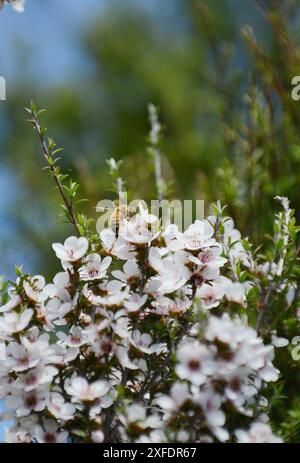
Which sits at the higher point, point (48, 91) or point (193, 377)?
point (193, 377)

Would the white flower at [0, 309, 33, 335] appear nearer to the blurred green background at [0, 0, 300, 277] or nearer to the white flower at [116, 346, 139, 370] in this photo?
the white flower at [116, 346, 139, 370]

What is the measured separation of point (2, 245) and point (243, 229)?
2.30 feet

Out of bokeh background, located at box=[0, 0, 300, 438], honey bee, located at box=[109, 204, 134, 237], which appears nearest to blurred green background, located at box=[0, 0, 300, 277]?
bokeh background, located at box=[0, 0, 300, 438]

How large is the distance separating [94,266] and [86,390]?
0.63 feet

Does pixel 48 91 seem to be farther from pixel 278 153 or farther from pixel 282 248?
pixel 282 248

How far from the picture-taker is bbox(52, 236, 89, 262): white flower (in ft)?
3.15

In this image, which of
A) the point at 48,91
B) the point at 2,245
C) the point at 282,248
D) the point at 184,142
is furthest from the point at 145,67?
the point at 282,248

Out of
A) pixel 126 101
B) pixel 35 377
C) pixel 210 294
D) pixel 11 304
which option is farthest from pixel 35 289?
pixel 126 101

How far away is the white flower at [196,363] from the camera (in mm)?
784

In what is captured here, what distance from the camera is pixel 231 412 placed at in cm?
83

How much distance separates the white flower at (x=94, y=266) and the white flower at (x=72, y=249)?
0.02m

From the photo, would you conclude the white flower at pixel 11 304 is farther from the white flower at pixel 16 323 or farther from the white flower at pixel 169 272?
the white flower at pixel 169 272

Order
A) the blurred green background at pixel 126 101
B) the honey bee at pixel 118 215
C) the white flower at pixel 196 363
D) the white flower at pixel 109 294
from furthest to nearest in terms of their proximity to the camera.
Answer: the blurred green background at pixel 126 101 < the honey bee at pixel 118 215 < the white flower at pixel 109 294 < the white flower at pixel 196 363

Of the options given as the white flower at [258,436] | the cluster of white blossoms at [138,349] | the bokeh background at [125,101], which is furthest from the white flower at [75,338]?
the bokeh background at [125,101]
